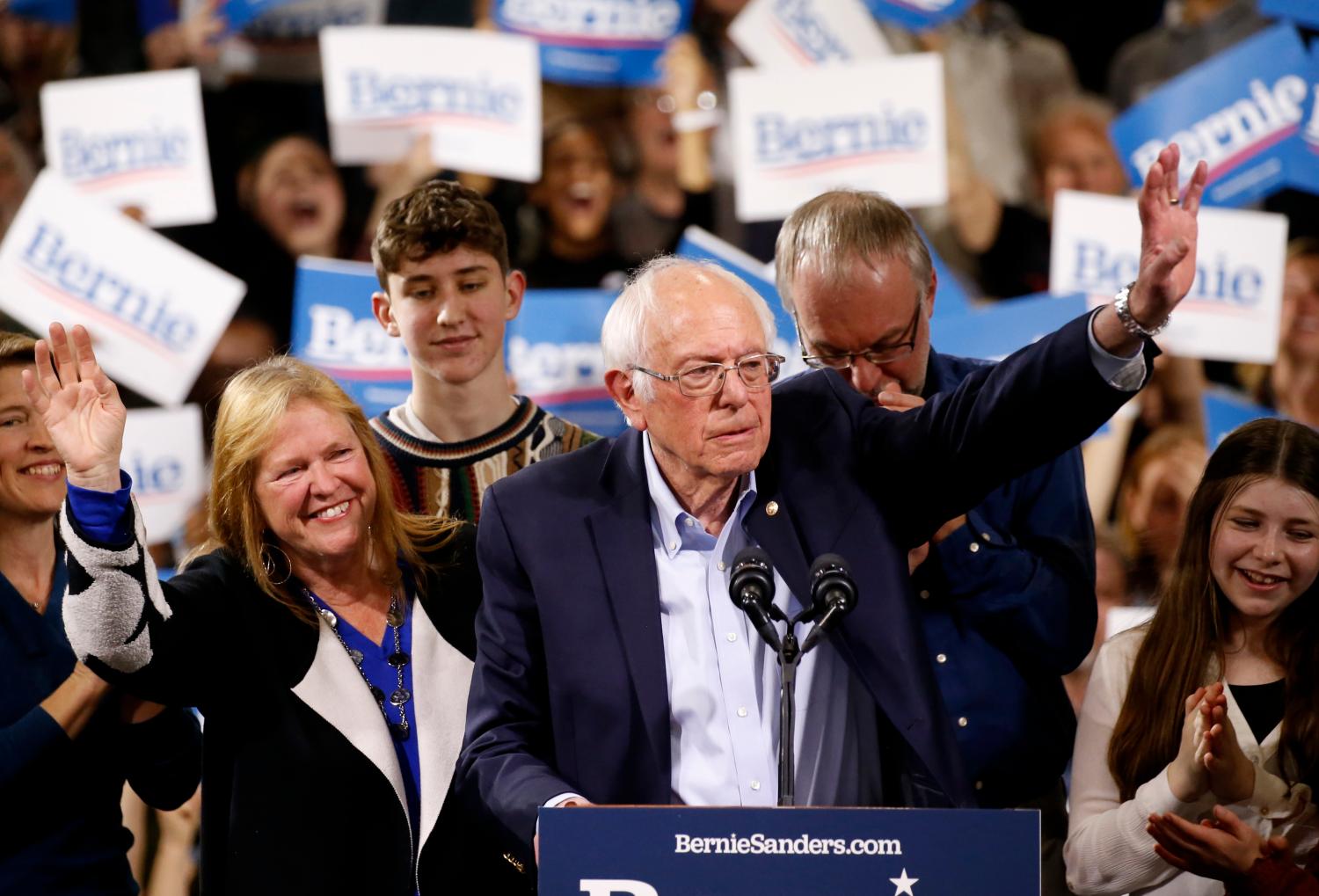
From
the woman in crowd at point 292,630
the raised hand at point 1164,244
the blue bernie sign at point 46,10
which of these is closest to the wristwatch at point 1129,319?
the raised hand at point 1164,244

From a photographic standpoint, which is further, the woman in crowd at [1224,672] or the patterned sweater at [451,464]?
the patterned sweater at [451,464]

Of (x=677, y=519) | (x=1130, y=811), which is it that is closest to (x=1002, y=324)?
(x=1130, y=811)

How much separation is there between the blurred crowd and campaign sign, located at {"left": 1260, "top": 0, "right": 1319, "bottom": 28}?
0.15 feet

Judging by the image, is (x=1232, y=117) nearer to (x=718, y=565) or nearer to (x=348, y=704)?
(x=718, y=565)

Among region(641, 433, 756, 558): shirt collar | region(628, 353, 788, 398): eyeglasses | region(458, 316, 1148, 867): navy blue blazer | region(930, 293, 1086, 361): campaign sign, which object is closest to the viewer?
region(458, 316, 1148, 867): navy blue blazer

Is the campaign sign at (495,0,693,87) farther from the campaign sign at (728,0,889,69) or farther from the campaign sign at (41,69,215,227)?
the campaign sign at (41,69,215,227)

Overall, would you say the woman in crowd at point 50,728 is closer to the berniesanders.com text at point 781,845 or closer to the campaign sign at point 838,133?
the berniesanders.com text at point 781,845

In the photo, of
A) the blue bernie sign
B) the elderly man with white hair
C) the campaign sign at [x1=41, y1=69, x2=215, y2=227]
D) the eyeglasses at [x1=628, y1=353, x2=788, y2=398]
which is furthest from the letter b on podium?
the blue bernie sign

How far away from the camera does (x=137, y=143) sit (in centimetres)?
482

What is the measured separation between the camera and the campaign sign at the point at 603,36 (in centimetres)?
493

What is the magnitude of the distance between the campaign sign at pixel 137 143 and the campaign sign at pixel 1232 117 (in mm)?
3174

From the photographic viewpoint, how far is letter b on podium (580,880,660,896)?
1873mm

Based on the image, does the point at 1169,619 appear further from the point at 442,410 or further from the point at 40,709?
the point at 40,709

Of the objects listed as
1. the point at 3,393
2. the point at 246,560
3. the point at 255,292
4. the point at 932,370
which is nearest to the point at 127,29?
the point at 255,292
